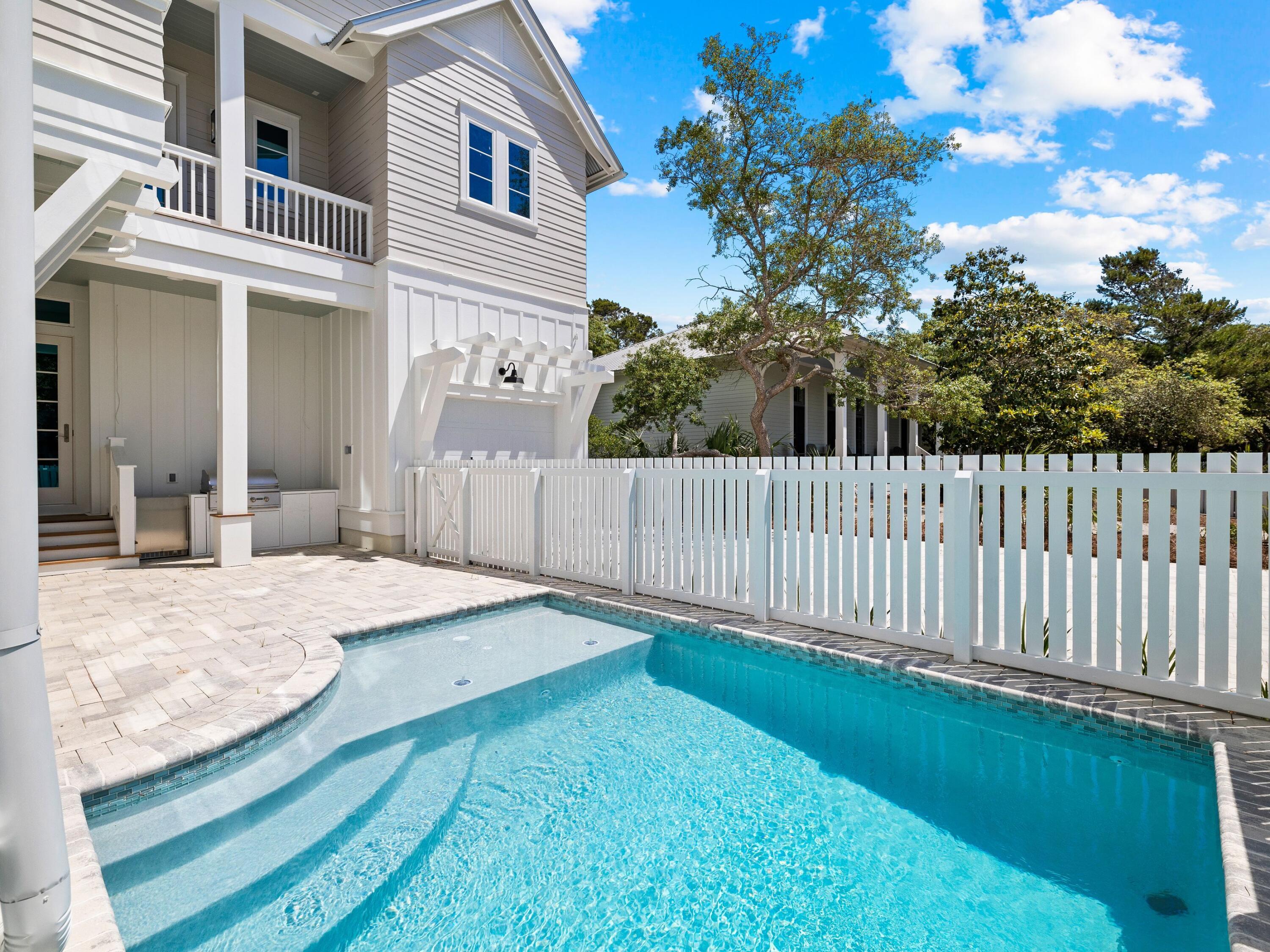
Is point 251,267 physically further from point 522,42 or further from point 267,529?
point 522,42

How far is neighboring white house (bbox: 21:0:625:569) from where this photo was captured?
7.70 meters

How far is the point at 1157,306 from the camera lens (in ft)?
96.1

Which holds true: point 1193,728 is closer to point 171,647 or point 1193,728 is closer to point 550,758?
point 550,758

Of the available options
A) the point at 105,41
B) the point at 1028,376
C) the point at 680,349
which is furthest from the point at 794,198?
the point at 105,41

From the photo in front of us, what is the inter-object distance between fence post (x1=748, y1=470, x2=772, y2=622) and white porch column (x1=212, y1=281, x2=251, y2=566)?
6175 millimetres

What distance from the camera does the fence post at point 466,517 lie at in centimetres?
795

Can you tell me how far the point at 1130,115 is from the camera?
20250mm

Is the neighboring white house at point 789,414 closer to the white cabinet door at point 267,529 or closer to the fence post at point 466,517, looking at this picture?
the fence post at point 466,517

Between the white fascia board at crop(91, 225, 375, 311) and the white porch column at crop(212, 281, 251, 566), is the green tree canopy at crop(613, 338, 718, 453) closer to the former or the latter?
the white fascia board at crop(91, 225, 375, 311)

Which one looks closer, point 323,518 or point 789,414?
point 323,518

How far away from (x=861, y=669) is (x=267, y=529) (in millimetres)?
8351

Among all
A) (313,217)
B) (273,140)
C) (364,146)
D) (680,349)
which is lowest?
(680,349)

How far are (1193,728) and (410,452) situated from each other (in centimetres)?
845

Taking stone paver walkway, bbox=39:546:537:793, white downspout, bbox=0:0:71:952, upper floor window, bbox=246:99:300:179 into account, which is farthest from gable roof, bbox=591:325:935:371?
white downspout, bbox=0:0:71:952
